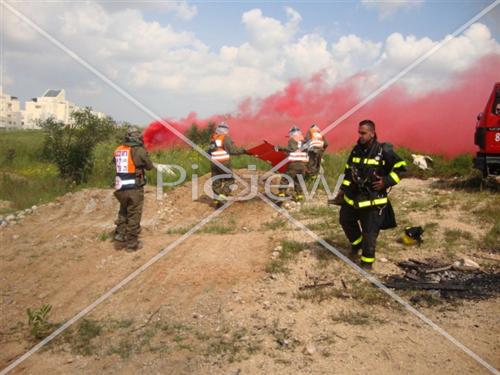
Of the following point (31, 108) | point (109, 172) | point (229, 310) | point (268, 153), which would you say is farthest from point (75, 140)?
point (31, 108)

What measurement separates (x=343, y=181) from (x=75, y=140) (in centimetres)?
949

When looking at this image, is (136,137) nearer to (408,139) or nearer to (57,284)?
(57,284)

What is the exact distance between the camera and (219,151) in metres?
9.86

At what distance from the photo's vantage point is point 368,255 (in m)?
5.70

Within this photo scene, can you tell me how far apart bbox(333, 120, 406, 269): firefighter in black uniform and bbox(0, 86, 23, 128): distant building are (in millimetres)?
68910

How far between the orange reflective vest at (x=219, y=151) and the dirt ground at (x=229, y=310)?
2.00 m

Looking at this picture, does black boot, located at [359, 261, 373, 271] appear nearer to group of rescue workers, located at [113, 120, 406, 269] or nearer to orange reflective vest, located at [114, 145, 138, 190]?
group of rescue workers, located at [113, 120, 406, 269]

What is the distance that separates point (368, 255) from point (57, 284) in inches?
171

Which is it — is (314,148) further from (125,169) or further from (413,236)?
(125,169)

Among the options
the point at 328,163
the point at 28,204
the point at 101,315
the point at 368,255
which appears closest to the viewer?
the point at 101,315

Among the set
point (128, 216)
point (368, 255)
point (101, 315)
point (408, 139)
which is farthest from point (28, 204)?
point (408, 139)

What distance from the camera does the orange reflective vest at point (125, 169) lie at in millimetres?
6984

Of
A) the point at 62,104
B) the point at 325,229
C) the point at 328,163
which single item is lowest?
the point at 325,229

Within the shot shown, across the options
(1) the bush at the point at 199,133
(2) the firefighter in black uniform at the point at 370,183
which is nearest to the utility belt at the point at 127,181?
(2) the firefighter in black uniform at the point at 370,183
